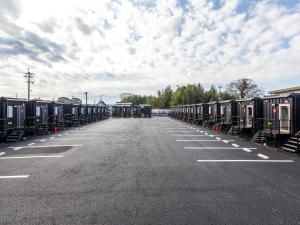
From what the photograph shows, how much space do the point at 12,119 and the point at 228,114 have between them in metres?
17.4

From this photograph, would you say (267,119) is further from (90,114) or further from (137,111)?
(137,111)

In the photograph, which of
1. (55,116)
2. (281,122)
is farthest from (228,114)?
(55,116)

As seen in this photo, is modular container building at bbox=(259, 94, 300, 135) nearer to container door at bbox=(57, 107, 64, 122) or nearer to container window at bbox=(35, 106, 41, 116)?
container window at bbox=(35, 106, 41, 116)

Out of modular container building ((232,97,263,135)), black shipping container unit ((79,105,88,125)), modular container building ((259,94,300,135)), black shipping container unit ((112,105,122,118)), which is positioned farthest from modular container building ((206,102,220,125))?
black shipping container unit ((112,105,122,118))

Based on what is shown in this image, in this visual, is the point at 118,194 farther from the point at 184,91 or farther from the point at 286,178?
the point at 184,91

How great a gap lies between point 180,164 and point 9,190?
5595mm

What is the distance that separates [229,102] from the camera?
24.2 metres

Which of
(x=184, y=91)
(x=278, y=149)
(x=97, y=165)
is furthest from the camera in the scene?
(x=184, y=91)

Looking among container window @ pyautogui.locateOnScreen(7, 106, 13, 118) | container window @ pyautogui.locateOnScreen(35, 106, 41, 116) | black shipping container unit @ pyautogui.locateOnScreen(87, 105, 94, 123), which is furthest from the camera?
black shipping container unit @ pyautogui.locateOnScreen(87, 105, 94, 123)

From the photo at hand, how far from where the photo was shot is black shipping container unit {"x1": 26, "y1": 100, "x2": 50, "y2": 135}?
2236 cm

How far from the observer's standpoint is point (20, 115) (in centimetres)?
2056

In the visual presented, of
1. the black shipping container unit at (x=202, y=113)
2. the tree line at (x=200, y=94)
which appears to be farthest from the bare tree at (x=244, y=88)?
the black shipping container unit at (x=202, y=113)

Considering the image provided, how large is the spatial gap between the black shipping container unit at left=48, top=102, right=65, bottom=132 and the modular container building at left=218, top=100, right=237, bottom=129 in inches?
625

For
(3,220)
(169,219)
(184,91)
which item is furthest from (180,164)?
(184,91)
